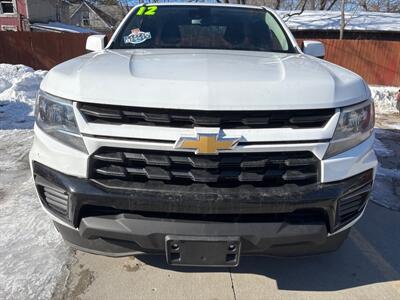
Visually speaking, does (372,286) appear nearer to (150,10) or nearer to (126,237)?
(126,237)

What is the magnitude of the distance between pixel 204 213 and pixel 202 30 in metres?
2.12

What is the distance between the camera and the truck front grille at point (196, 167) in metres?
2.14

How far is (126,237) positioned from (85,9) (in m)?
51.8

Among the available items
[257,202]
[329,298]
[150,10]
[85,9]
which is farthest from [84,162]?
[85,9]

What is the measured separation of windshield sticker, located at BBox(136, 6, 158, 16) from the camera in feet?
13.1

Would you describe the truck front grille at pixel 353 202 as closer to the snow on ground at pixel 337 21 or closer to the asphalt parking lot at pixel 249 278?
the asphalt parking lot at pixel 249 278

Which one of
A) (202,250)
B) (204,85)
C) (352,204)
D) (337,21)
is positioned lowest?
(337,21)

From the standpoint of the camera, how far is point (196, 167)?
2133mm

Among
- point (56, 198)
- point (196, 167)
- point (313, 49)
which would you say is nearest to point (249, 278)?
point (196, 167)

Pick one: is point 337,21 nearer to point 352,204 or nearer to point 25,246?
point 352,204

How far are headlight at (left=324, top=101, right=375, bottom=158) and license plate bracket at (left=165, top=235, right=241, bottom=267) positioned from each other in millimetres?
703

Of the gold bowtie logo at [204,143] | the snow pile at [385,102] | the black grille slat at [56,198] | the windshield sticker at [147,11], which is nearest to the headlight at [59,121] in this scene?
the black grille slat at [56,198]

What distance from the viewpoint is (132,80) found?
7.18 ft

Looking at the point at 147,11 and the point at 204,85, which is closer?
the point at 204,85
